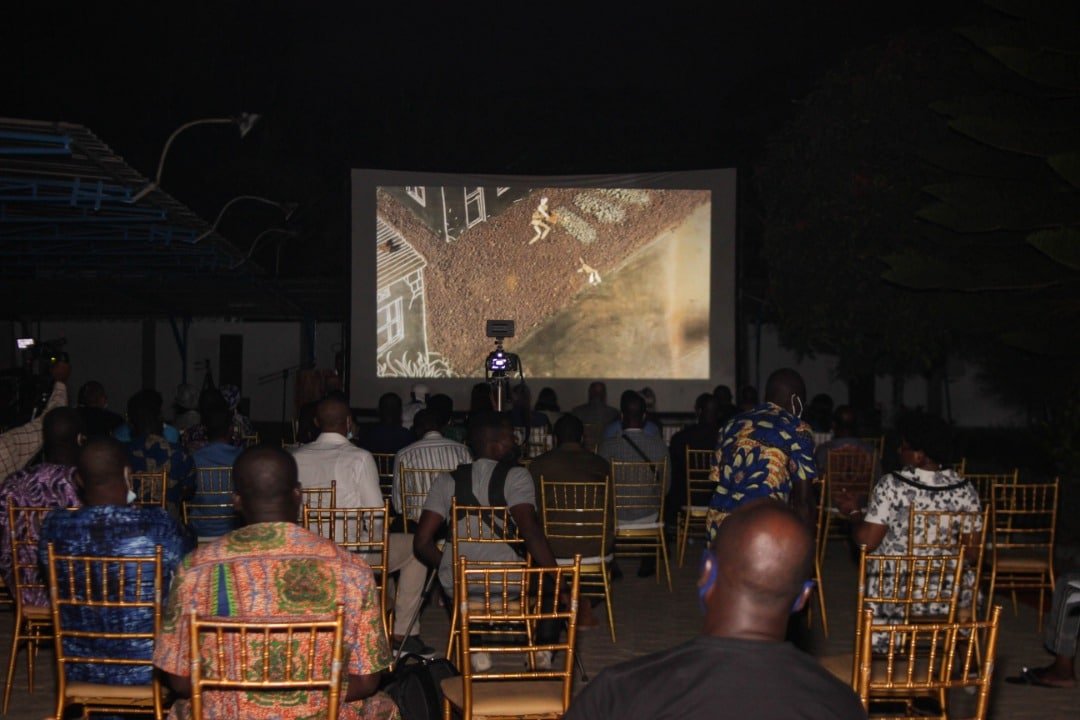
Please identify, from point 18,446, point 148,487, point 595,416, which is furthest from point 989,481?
point 18,446

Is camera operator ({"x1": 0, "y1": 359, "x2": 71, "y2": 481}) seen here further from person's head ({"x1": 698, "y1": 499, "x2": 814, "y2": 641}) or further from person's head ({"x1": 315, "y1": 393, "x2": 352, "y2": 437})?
person's head ({"x1": 698, "y1": 499, "x2": 814, "y2": 641})

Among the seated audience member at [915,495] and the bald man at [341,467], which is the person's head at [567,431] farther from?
the seated audience member at [915,495]

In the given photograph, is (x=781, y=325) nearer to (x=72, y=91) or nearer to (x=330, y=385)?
(x=330, y=385)

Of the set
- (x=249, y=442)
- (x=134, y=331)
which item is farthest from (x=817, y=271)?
(x=134, y=331)

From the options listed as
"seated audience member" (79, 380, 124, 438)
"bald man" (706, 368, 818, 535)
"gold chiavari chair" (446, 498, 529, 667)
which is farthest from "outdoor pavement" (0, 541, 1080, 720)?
"seated audience member" (79, 380, 124, 438)

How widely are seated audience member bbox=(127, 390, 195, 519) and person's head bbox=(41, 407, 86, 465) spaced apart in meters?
1.42

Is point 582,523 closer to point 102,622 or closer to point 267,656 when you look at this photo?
point 102,622

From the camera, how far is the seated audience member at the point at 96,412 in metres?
7.32

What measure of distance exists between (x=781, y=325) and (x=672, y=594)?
8045 mm

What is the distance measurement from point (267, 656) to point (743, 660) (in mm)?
1211

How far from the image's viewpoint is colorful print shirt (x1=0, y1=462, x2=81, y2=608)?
4.68 meters

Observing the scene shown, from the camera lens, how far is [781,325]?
14828 millimetres

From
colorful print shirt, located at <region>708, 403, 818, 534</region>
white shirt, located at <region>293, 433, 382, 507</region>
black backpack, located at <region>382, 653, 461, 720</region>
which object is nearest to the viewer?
black backpack, located at <region>382, 653, 461, 720</region>

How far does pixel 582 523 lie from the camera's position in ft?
18.9
